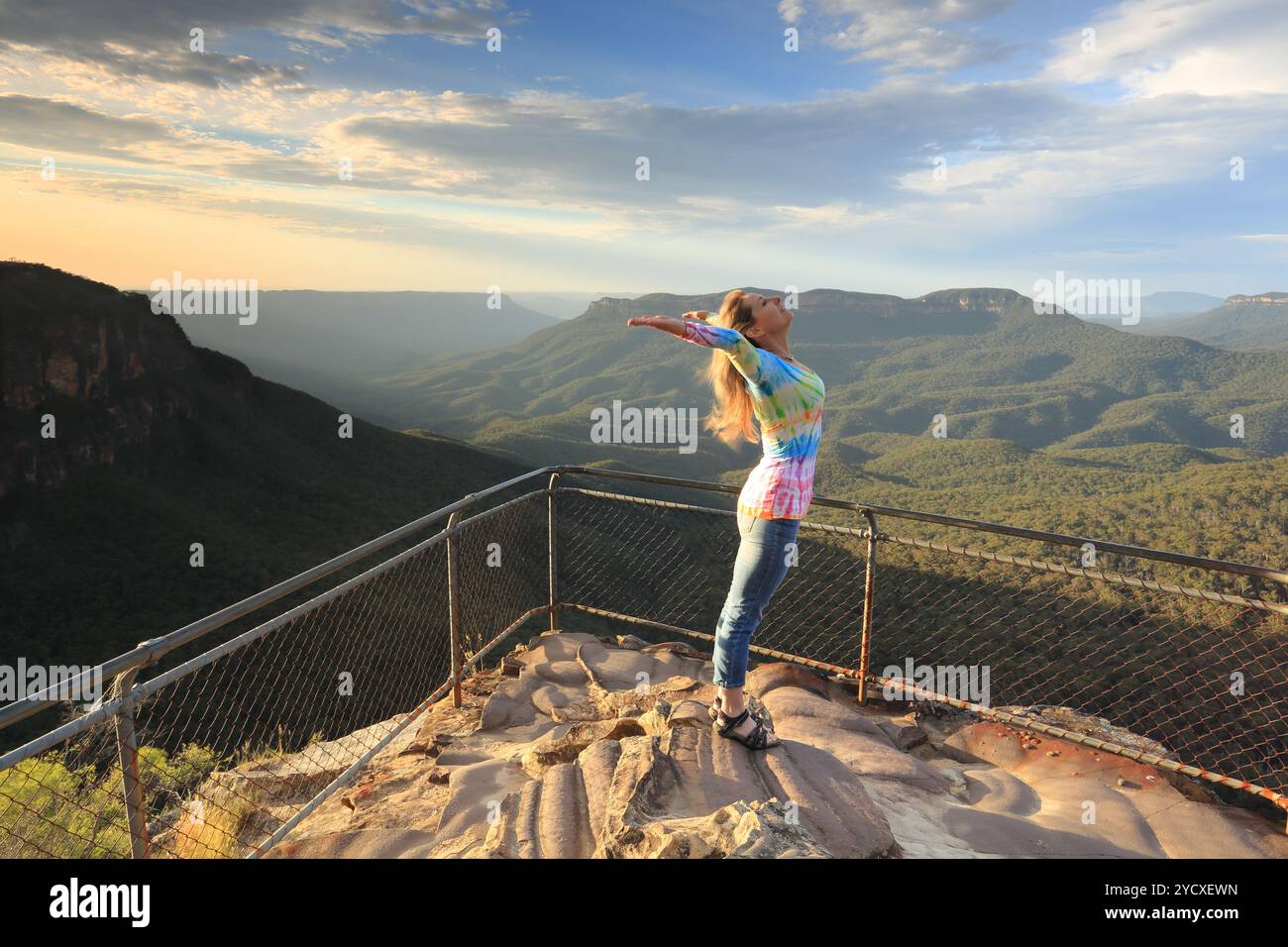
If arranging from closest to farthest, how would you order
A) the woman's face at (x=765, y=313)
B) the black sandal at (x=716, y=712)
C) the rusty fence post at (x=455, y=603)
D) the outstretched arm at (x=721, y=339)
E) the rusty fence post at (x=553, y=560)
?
1. the outstretched arm at (x=721, y=339)
2. the woman's face at (x=765, y=313)
3. the black sandal at (x=716, y=712)
4. the rusty fence post at (x=455, y=603)
5. the rusty fence post at (x=553, y=560)

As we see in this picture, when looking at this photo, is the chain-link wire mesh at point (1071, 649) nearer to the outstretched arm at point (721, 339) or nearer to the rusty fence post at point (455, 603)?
the rusty fence post at point (455, 603)

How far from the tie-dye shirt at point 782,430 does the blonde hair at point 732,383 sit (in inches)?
2.7

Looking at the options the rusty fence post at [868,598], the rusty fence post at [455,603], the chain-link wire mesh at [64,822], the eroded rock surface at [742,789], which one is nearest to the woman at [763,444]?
the eroded rock surface at [742,789]

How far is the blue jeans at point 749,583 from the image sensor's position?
Result: 3.10 m

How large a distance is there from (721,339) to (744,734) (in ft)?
5.82

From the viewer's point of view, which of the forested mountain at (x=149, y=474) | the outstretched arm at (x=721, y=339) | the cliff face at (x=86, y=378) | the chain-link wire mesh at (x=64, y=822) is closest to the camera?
the outstretched arm at (x=721, y=339)

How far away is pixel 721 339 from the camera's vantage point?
278 cm

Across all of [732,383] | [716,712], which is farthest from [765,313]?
[716,712]

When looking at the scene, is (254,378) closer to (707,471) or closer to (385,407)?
(707,471)

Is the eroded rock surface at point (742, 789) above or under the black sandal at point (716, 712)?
under

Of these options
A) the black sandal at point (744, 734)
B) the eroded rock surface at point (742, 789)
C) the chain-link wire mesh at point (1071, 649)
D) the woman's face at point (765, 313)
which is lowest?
the chain-link wire mesh at point (1071, 649)

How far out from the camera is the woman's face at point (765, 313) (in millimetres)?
3078

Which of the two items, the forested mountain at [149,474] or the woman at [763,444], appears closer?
the woman at [763,444]

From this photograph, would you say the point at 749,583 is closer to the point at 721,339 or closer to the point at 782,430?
the point at 782,430
